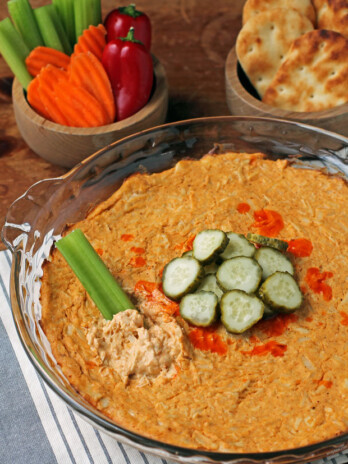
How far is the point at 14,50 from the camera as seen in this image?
4258mm

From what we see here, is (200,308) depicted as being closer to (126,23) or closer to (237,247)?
(237,247)

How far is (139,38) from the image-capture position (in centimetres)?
450

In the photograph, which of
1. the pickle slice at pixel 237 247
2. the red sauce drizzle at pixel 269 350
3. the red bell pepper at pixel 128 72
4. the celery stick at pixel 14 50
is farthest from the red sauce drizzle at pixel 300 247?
the celery stick at pixel 14 50

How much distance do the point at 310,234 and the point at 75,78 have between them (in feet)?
5.83

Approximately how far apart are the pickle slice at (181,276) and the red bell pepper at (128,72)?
1345mm

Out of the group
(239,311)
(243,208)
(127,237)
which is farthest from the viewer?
(243,208)

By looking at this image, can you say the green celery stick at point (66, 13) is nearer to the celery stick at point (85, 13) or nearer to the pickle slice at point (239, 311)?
the celery stick at point (85, 13)

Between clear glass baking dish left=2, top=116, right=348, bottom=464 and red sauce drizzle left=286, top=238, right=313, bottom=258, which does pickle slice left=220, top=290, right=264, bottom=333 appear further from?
clear glass baking dish left=2, top=116, right=348, bottom=464

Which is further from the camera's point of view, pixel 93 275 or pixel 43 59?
pixel 43 59

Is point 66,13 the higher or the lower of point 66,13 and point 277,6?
the higher

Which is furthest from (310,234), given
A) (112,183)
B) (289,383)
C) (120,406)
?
(120,406)

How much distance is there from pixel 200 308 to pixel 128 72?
175 centimetres

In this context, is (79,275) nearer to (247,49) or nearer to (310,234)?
(310,234)

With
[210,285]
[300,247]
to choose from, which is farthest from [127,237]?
[300,247]
